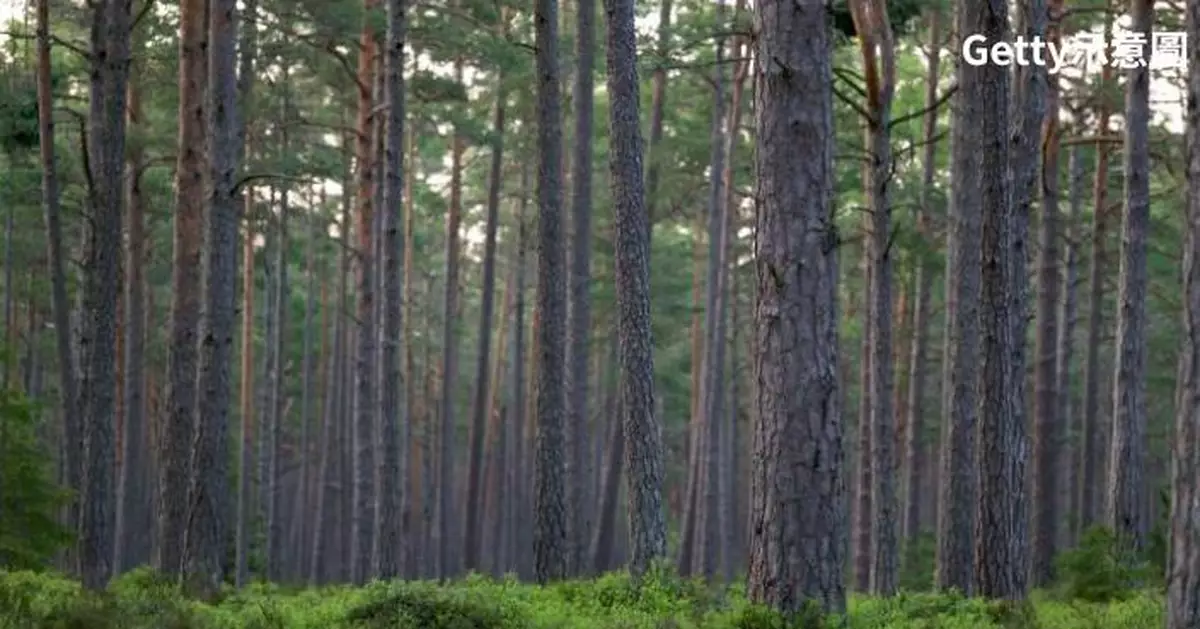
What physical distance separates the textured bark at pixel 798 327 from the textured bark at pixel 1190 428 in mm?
1967

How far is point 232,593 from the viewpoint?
14.5m

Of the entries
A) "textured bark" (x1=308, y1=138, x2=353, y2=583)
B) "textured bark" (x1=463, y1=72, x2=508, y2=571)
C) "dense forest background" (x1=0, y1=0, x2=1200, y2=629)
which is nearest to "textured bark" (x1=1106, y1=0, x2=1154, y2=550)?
"dense forest background" (x1=0, y1=0, x2=1200, y2=629)

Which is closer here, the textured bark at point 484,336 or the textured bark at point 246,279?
the textured bark at point 246,279

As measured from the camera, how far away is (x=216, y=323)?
1347cm

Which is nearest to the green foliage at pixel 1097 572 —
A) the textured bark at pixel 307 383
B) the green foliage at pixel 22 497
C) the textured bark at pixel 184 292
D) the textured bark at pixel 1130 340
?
the textured bark at pixel 1130 340

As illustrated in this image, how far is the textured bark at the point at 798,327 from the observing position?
844cm

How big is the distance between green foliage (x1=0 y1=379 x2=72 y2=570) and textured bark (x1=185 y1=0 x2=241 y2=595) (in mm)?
5401

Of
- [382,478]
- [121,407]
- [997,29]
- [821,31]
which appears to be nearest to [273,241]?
[121,407]

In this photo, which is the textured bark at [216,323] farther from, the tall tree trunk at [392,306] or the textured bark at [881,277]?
the textured bark at [881,277]

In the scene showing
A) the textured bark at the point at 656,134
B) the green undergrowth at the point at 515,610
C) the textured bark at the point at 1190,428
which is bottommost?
the green undergrowth at the point at 515,610

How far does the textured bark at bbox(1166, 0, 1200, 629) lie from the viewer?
7023 millimetres

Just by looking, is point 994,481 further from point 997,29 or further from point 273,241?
point 273,241

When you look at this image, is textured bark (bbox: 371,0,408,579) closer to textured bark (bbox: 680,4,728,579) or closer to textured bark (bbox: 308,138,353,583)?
textured bark (bbox: 680,4,728,579)

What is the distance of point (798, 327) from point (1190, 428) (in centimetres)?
226
